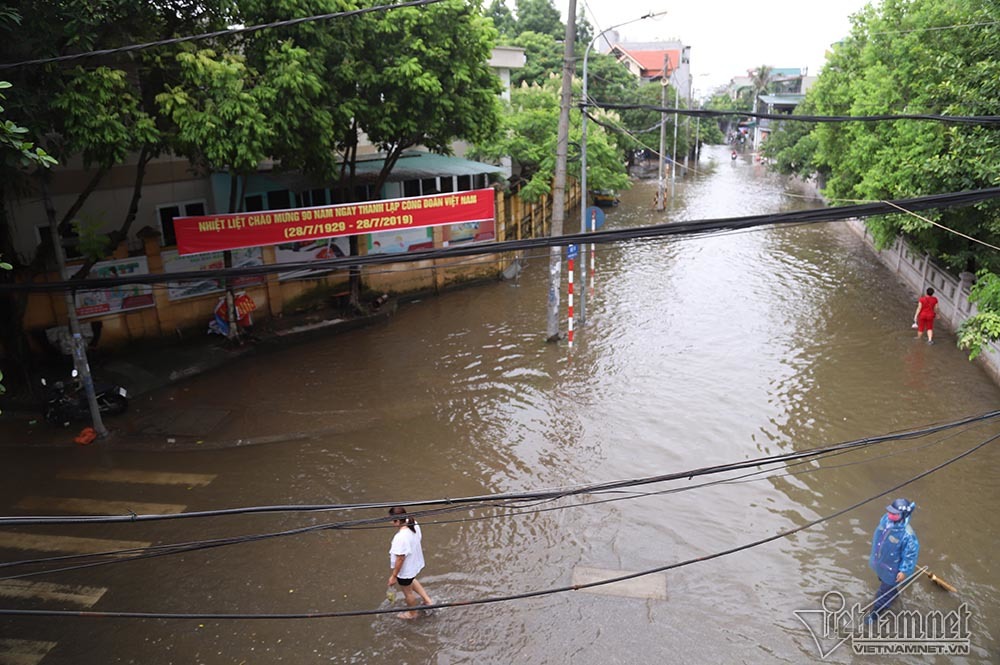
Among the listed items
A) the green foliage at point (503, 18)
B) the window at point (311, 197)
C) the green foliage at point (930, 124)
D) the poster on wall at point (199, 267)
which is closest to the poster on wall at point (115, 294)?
the poster on wall at point (199, 267)

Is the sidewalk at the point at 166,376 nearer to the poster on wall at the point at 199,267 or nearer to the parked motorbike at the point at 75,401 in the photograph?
the parked motorbike at the point at 75,401

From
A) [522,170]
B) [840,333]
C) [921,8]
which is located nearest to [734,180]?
[522,170]

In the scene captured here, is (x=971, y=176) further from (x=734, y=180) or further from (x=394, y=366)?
(x=734, y=180)

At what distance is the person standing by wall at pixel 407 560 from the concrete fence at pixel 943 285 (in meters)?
10.9

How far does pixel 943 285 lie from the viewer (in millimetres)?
16391

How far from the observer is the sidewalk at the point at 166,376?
10.9m

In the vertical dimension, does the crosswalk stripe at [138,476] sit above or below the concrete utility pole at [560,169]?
below

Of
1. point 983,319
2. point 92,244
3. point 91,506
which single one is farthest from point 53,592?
point 983,319

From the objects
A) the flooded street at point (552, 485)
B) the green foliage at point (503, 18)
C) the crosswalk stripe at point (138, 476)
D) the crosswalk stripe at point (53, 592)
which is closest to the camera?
the flooded street at point (552, 485)

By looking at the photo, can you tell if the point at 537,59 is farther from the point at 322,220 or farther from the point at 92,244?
the point at 92,244

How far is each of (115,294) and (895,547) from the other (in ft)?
45.1

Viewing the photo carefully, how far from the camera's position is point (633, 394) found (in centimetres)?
1249

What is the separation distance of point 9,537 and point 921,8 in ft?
71.0

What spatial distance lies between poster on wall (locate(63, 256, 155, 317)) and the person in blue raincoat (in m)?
12.7
